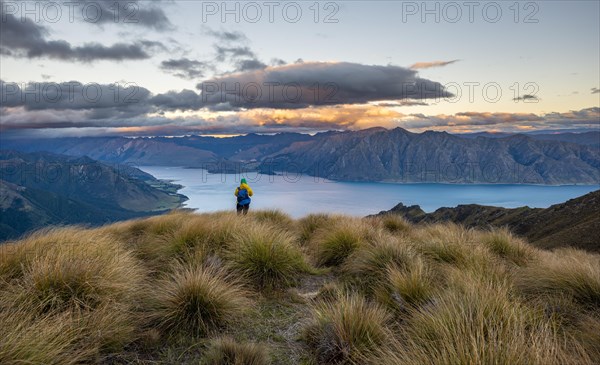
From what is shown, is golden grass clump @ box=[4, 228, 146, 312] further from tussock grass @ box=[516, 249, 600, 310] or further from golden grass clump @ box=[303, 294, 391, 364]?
tussock grass @ box=[516, 249, 600, 310]

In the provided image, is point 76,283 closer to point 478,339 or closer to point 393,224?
point 478,339

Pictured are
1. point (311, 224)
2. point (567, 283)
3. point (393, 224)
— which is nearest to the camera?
point (567, 283)

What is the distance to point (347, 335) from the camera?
4801mm

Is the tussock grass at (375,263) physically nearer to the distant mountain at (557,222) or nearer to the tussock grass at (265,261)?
the tussock grass at (265,261)

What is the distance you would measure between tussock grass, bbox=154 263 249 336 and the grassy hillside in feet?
0.07

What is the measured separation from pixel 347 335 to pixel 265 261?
3734 mm

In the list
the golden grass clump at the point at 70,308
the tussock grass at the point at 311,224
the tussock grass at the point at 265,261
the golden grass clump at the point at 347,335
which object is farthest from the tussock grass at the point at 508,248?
the golden grass clump at the point at 70,308

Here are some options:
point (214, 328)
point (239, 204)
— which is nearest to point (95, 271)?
point (214, 328)

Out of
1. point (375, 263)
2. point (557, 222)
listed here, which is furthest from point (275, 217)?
point (557, 222)

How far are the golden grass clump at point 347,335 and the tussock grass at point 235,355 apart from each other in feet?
2.84

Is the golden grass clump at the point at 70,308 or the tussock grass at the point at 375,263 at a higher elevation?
the golden grass clump at the point at 70,308

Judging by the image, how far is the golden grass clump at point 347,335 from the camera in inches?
184

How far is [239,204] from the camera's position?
1675 cm

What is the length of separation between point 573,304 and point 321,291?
4.51 meters
